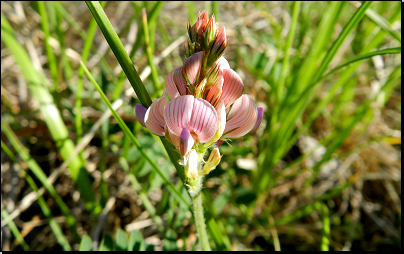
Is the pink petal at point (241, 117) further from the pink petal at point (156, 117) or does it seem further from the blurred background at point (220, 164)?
the blurred background at point (220, 164)

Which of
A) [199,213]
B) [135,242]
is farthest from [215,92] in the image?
[135,242]

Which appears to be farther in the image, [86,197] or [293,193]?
[293,193]

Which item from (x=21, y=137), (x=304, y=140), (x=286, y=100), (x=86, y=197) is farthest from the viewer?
(x=304, y=140)

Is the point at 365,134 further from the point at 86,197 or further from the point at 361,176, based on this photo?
the point at 86,197

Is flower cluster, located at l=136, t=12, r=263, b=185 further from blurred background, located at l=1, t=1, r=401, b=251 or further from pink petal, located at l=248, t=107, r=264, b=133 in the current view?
blurred background, located at l=1, t=1, r=401, b=251

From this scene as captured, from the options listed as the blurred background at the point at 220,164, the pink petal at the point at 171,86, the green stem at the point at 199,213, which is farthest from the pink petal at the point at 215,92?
the blurred background at the point at 220,164

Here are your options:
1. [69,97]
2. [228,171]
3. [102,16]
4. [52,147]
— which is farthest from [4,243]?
[102,16]

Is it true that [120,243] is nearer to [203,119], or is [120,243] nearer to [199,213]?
[199,213]
